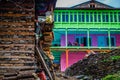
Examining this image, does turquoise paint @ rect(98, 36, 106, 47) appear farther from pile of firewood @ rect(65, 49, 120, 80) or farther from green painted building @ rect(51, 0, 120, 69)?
pile of firewood @ rect(65, 49, 120, 80)

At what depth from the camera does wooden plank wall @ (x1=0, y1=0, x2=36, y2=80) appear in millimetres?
13250

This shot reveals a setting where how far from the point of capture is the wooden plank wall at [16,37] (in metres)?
13.2

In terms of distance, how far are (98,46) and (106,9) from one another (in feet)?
15.4

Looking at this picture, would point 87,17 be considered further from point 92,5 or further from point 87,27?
point 92,5

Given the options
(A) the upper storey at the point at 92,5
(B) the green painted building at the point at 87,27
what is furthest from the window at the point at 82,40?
(A) the upper storey at the point at 92,5

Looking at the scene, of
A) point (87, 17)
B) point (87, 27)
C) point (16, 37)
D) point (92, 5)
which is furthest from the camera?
point (92, 5)

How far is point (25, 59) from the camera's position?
13.5 m

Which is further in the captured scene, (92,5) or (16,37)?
(92,5)

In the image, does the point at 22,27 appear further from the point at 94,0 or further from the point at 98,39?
the point at 94,0

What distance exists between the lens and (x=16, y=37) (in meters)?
14.0

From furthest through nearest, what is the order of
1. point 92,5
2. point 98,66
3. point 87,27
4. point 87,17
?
point 92,5 → point 87,17 → point 87,27 → point 98,66

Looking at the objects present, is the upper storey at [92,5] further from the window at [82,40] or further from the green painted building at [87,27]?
the window at [82,40]

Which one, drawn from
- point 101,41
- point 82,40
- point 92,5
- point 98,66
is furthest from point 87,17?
point 98,66

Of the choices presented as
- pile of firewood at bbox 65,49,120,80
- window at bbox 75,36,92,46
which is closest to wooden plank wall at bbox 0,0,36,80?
pile of firewood at bbox 65,49,120,80
